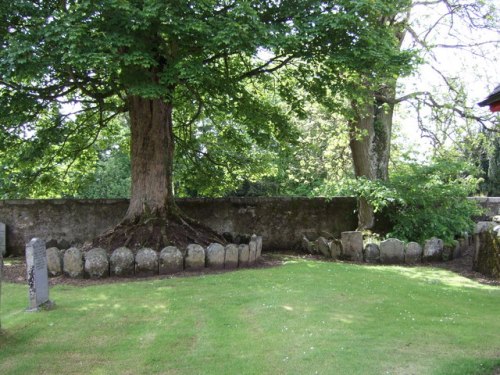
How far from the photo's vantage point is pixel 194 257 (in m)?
10.6

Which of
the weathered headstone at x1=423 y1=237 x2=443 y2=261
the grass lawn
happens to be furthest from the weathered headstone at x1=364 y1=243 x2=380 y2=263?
the grass lawn

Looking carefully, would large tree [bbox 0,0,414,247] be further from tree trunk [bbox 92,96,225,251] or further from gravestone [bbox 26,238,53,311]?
gravestone [bbox 26,238,53,311]

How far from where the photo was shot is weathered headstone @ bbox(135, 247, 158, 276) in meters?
10.2

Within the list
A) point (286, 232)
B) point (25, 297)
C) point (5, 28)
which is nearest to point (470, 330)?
point (25, 297)

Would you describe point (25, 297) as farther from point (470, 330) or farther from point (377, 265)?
point (377, 265)

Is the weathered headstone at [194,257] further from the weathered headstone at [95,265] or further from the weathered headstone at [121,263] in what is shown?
the weathered headstone at [95,265]

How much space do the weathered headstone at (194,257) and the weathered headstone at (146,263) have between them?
692 millimetres

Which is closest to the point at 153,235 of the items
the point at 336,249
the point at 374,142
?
the point at 336,249

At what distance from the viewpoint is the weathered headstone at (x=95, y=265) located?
9922 mm

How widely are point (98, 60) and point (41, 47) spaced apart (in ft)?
4.65

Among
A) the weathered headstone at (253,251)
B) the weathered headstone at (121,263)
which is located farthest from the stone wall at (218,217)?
the weathered headstone at (121,263)

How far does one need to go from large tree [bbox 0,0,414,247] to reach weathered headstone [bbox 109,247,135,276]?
2.87 ft

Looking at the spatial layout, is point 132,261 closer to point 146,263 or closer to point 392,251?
point 146,263

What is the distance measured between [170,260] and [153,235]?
107 cm
